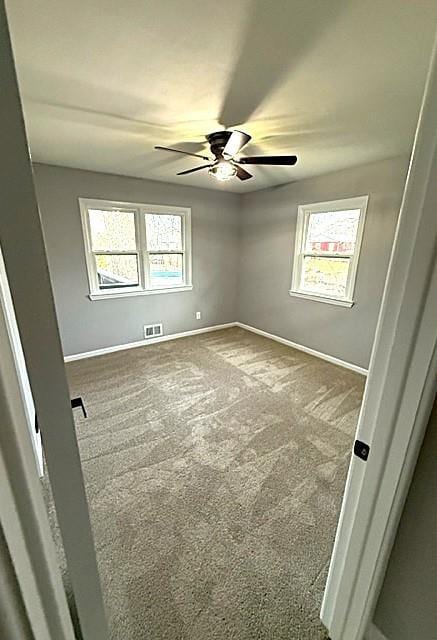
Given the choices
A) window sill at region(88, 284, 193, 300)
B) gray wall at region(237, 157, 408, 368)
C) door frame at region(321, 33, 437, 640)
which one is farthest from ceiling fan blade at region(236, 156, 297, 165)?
window sill at region(88, 284, 193, 300)

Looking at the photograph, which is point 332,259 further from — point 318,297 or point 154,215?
point 154,215

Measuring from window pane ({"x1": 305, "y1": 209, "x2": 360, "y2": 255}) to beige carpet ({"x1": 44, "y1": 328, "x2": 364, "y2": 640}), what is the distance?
63.7 inches

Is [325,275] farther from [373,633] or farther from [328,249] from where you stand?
[373,633]

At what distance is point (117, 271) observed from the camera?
3.88 meters

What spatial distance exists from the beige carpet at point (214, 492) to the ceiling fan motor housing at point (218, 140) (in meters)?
2.29

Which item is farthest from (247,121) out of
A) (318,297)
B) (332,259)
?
(318,297)

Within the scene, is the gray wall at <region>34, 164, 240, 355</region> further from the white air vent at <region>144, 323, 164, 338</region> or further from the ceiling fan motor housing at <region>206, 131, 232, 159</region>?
the ceiling fan motor housing at <region>206, 131, 232, 159</region>

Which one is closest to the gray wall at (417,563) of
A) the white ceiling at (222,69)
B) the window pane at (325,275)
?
the white ceiling at (222,69)

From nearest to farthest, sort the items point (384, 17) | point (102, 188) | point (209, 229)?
point (384, 17)
point (102, 188)
point (209, 229)

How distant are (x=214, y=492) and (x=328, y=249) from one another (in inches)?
122

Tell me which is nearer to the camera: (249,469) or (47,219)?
(249,469)

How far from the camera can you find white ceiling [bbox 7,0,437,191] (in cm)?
106

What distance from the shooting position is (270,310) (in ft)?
14.8

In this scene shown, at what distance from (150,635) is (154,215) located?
13.2ft
